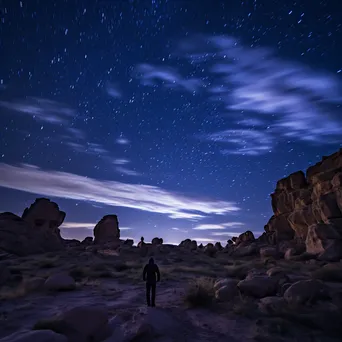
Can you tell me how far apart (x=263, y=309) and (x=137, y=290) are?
23.3 feet

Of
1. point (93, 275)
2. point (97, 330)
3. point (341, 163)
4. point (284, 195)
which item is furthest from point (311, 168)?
point (97, 330)

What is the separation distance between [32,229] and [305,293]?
36.7m

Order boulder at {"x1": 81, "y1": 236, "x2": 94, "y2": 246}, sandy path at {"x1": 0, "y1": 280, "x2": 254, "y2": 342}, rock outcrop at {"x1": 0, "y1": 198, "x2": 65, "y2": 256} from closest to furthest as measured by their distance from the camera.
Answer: sandy path at {"x1": 0, "y1": 280, "x2": 254, "y2": 342} → rock outcrop at {"x1": 0, "y1": 198, "x2": 65, "y2": 256} → boulder at {"x1": 81, "y1": 236, "x2": 94, "y2": 246}

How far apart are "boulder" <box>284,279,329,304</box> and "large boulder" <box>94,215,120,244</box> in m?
55.3

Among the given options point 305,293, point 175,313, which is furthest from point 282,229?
point 175,313

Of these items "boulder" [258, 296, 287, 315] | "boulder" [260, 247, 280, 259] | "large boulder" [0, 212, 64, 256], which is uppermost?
"large boulder" [0, 212, 64, 256]

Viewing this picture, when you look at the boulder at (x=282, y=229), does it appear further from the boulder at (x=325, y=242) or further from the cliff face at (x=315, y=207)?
the boulder at (x=325, y=242)

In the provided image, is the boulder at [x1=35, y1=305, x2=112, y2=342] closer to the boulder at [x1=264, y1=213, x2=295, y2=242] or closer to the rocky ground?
the rocky ground

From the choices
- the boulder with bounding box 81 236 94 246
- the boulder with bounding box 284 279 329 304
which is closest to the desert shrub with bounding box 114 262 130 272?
the boulder with bounding box 284 279 329 304

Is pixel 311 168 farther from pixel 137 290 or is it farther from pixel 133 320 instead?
pixel 133 320

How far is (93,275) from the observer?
18.0 metres

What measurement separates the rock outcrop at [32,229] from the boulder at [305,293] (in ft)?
103

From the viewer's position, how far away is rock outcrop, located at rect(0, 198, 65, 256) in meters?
31.4

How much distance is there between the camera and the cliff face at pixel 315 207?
27047mm
